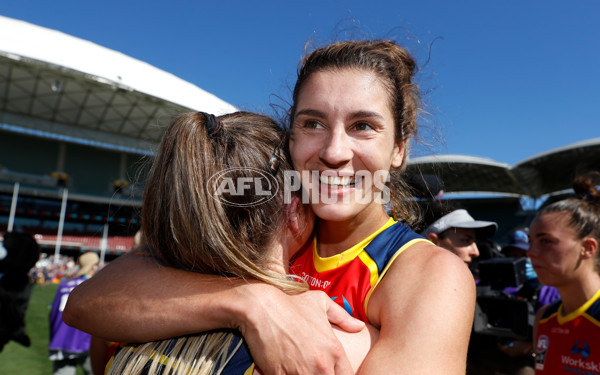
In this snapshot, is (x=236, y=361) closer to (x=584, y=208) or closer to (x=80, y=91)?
(x=584, y=208)

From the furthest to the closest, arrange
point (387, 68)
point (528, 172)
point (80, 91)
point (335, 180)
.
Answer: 1. point (80, 91)
2. point (528, 172)
3. point (387, 68)
4. point (335, 180)

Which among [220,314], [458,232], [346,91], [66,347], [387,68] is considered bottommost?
[66,347]

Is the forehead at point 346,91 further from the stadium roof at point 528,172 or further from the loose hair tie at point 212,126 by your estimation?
the stadium roof at point 528,172

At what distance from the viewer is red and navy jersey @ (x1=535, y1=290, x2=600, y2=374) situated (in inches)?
101

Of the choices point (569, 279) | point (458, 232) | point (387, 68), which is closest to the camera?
point (387, 68)

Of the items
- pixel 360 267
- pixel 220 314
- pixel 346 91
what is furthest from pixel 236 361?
pixel 346 91

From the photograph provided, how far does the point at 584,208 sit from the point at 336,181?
7.66ft

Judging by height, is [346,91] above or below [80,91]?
below

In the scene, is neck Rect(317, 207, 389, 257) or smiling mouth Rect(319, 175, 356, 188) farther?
neck Rect(317, 207, 389, 257)

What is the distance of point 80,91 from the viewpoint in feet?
94.0

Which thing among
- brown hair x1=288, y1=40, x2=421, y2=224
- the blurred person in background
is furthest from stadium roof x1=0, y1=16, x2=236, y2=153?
brown hair x1=288, y1=40, x2=421, y2=224

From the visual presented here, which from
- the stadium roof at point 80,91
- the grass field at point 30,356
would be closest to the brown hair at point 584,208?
the grass field at point 30,356

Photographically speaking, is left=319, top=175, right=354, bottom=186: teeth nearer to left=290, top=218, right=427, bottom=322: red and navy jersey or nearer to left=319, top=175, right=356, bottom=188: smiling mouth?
left=319, top=175, right=356, bottom=188: smiling mouth

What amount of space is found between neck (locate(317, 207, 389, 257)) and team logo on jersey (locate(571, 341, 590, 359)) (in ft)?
6.01
